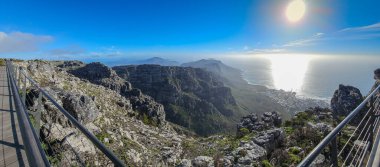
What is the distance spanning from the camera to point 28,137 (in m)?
4.40

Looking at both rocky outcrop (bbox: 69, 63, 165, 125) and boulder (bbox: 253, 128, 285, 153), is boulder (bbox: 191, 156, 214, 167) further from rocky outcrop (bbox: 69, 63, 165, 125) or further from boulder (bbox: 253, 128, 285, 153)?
rocky outcrop (bbox: 69, 63, 165, 125)

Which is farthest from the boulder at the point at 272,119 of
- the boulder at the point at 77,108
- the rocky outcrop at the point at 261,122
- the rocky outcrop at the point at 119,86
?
the rocky outcrop at the point at 119,86

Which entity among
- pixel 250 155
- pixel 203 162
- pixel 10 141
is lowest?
pixel 203 162

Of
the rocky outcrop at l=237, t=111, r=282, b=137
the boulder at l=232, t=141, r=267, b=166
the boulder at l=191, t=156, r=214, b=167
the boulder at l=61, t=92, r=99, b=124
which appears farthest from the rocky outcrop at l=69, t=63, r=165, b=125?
the boulder at l=191, t=156, r=214, b=167

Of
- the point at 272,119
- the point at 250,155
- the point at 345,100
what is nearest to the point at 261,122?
the point at 272,119

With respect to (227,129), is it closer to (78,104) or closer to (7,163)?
(78,104)

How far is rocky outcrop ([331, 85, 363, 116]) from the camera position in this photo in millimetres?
46537

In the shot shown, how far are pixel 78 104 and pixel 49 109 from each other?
1021 cm

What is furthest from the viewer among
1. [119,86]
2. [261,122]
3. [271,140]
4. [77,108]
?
[119,86]

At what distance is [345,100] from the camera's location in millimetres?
49062

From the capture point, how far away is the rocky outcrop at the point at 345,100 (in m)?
46.5

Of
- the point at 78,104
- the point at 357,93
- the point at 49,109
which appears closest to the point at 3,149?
the point at 49,109

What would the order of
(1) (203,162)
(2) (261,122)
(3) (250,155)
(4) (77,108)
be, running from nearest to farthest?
(1) (203,162) → (3) (250,155) → (4) (77,108) → (2) (261,122)

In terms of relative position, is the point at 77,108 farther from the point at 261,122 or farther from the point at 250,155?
the point at 261,122
